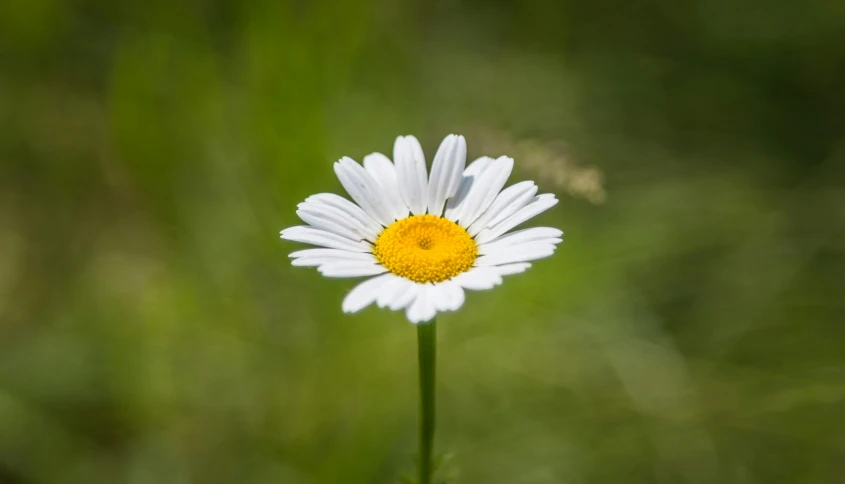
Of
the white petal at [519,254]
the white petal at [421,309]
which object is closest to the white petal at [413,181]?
the white petal at [519,254]

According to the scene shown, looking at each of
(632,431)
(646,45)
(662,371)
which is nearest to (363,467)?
(632,431)

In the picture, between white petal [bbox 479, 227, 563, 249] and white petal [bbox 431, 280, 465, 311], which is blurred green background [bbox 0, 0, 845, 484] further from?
white petal [bbox 431, 280, 465, 311]

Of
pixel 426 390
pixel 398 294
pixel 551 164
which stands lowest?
pixel 426 390

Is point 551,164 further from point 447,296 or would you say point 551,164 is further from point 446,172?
point 447,296

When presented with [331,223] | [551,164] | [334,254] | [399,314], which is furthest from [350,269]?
[399,314]

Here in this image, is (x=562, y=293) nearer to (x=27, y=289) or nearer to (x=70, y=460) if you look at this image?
(x=70, y=460)
